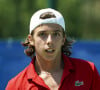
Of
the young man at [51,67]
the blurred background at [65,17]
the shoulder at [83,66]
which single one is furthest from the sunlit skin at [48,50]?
the blurred background at [65,17]

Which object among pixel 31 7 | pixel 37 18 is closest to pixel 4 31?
pixel 31 7

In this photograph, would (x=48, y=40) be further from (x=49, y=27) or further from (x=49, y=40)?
(x=49, y=27)

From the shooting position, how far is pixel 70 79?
3699 millimetres

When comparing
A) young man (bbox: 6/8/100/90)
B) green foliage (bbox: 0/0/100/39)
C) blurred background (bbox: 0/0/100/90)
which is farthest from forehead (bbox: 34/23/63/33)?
green foliage (bbox: 0/0/100/39)

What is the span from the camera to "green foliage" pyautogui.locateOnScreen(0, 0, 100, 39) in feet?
36.5

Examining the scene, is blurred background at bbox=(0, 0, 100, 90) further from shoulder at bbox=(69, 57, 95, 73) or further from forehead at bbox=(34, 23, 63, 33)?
forehead at bbox=(34, 23, 63, 33)

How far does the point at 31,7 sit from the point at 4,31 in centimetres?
119

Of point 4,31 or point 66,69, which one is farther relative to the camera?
point 4,31

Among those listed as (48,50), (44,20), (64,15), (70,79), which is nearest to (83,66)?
(70,79)

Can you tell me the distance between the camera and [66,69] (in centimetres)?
374

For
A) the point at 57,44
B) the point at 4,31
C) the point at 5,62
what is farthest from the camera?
the point at 4,31

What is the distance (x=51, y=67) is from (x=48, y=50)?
11.4 inches

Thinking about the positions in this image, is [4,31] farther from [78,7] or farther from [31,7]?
[78,7]

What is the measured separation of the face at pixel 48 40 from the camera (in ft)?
11.7
